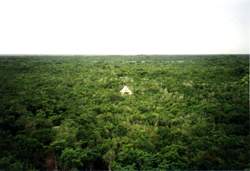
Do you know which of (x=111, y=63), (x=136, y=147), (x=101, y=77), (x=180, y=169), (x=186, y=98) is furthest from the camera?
(x=111, y=63)

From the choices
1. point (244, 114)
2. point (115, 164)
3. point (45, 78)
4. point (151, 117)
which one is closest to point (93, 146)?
point (115, 164)

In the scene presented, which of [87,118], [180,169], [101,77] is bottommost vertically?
[180,169]

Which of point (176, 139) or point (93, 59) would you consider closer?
point (176, 139)

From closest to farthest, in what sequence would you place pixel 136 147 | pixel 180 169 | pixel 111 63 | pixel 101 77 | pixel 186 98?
pixel 180 169 → pixel 136 147 → pixel 186 98 → pixel 101 77 → pixel 111 63

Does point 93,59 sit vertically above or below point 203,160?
above

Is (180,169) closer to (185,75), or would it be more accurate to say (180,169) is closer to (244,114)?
(244,114)

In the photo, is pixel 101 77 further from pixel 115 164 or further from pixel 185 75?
pixel 115 164
